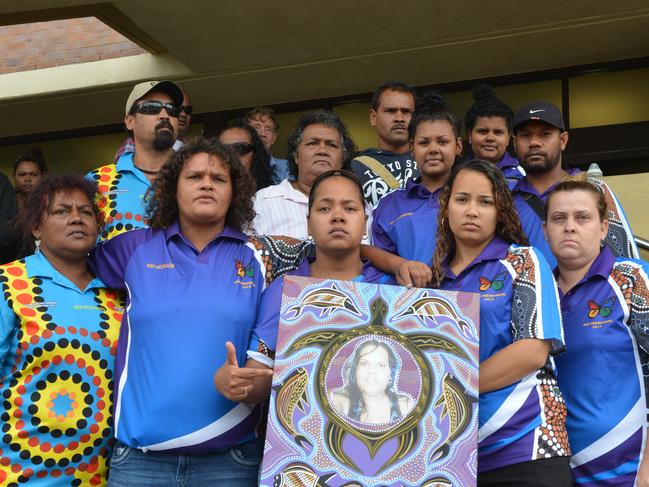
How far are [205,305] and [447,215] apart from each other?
1065 mm

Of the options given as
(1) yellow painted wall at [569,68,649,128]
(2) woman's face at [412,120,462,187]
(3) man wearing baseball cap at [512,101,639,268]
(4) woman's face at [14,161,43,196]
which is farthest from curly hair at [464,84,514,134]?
(1) yellow painted wall at [569,68,649,128]

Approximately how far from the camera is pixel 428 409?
307 cm

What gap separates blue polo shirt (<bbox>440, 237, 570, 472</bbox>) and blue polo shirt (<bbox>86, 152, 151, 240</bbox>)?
1.77 metres

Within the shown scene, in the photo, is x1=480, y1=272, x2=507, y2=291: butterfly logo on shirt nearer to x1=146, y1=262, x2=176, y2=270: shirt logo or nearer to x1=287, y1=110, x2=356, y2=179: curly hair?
x1=146, y1=262, x2=176, y2=270: shirt logo

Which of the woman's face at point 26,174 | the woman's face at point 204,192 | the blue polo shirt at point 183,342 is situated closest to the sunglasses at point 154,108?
the woman's face at point 204,192

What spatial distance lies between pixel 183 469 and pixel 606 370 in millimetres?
1647

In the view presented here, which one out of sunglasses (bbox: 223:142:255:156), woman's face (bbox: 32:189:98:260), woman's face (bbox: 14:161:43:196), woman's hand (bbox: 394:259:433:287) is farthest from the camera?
woman's face (bbox: 14:161:43:196)

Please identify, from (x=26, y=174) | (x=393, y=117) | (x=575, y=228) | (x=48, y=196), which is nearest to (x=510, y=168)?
(x=393, y=117)

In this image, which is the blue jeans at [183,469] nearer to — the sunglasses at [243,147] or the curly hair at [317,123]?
the curly hair at [317,123]

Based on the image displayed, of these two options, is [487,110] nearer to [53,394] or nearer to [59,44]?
[53,394]

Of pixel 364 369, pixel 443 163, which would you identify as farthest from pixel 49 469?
pixel 443 163

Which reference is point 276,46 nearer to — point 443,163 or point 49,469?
point 443,163

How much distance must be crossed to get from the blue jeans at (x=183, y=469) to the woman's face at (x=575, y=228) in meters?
1.50

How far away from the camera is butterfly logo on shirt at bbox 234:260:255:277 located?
146 inches
